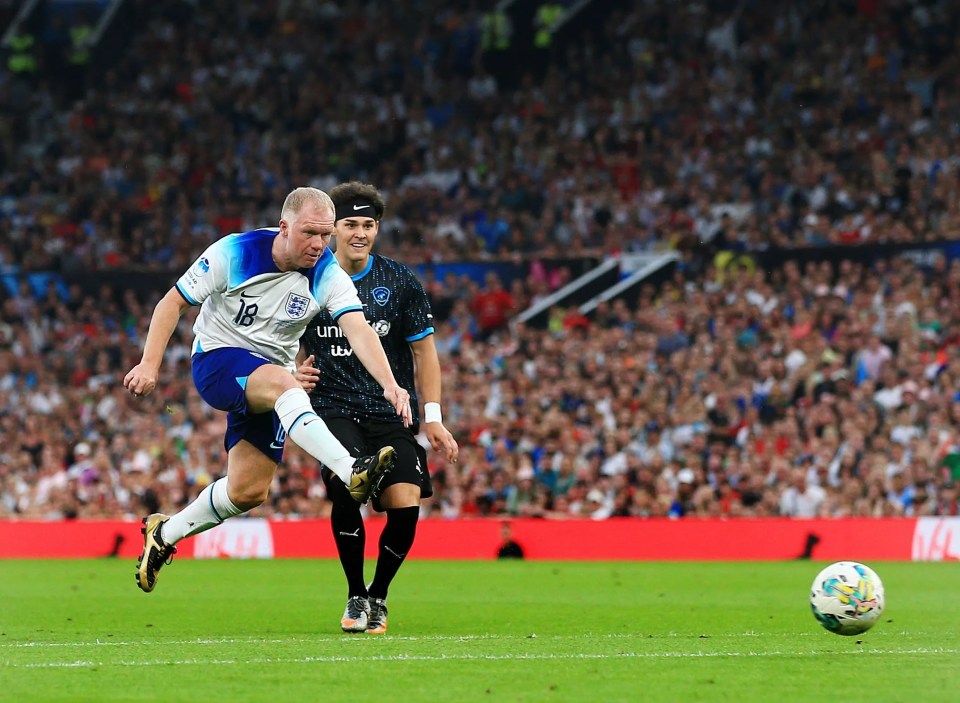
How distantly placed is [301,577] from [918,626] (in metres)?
7.94

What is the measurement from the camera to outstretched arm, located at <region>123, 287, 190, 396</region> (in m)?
7.70

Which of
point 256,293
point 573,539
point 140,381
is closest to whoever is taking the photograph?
point 140,381

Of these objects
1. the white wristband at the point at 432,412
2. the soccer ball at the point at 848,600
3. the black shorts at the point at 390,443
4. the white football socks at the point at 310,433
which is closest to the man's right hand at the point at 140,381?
the white football socks at the point at 310,433

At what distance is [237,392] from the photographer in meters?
8.39

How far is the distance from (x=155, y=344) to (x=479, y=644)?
7.57ft

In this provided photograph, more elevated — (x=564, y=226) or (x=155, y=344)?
(x=564, y=226)

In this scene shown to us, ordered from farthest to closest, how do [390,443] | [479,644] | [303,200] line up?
[390,443], [303,200], [479,644]

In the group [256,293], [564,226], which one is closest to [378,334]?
[256,293]

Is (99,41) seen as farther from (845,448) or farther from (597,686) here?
(597,686)

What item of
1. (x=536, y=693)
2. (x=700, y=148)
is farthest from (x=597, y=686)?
(x=700, y=148)

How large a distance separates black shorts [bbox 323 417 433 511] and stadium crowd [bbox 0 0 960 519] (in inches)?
440

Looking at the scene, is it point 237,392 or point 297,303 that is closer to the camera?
point 237,392

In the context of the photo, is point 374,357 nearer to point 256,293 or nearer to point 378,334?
point 256,293

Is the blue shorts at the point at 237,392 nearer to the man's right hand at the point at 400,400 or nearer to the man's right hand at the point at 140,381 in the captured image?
the man's right hand at the point at 140,381
